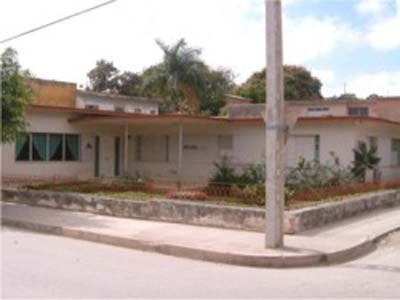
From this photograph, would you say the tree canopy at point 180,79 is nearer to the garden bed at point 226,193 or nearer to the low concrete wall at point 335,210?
the garden bed at point 226,193

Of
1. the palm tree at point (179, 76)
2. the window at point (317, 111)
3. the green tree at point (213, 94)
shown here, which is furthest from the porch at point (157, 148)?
the window at point (317, 111)

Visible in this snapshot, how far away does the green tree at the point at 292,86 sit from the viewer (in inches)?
2347

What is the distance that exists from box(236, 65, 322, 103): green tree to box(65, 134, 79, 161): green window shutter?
33.1 m

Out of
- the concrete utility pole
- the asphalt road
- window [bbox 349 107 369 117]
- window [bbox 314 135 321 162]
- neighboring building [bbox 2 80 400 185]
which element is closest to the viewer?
A: the asphalt road

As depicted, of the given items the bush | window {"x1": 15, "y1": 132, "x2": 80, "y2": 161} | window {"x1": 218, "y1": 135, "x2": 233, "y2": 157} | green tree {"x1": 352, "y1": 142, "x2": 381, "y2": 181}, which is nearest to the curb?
the bush

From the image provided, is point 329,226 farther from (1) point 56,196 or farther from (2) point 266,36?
(1) point 56,196

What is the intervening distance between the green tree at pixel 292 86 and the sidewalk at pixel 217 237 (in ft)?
142

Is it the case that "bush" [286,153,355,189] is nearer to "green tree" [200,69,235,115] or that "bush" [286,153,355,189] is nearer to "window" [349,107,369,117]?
"window" [349,107,369,117]

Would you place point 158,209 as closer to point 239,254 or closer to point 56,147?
point 239,254

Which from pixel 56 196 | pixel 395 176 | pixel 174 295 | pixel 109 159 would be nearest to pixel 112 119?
pixel 109 159

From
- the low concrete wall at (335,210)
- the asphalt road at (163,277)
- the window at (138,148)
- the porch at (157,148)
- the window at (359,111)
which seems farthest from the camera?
the window at (359,111)

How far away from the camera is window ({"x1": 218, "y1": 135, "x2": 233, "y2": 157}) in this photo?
1067 inches

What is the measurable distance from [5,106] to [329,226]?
9.28 meters

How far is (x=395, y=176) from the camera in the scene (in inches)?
1106
